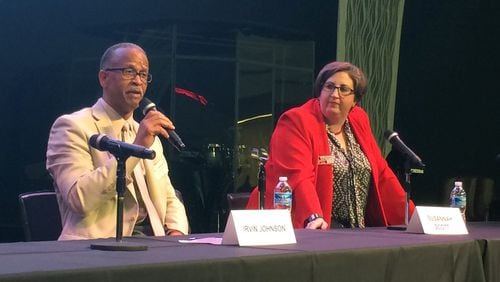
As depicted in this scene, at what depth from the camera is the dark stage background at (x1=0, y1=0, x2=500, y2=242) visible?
359 cm

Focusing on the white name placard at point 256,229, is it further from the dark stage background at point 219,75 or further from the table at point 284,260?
the dark stage background at point 219,75

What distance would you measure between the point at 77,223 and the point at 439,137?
11.5ft

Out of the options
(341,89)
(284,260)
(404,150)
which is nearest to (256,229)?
(284,260)

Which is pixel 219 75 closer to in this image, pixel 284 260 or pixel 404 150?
pixel 404 150

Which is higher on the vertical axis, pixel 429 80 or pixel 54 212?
pixel 429 80

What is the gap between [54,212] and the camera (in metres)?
2.63

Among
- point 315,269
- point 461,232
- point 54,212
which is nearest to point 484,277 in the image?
point 461,232

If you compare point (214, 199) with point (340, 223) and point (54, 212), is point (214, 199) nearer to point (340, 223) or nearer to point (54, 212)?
point (340, 223)

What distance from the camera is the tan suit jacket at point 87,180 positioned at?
2385 millimetres

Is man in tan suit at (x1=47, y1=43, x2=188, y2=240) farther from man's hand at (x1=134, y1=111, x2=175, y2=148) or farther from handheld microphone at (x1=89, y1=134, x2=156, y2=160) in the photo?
handheld microphone at (x1=89, y1=134, x2=156, y2=160)

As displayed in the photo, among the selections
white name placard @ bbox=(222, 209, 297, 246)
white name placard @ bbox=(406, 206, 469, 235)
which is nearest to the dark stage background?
white name placard @ bbox=(406, 206, 469, 235)

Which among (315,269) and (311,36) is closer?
(315,269)

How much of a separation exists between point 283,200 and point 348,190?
33cm

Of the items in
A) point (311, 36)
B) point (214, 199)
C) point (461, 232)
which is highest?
point (311, 36)
